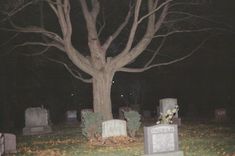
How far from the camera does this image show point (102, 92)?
22.4 metres

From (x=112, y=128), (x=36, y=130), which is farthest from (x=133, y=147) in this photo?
(x=36, y=130)

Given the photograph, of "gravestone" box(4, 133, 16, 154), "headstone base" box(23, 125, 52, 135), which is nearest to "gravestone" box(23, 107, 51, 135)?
"headstone base" box(23, 125, 52, 135)

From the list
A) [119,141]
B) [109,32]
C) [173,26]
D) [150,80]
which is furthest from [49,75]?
[119,141]

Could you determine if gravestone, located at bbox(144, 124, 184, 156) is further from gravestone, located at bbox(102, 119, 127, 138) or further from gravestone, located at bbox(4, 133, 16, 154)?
gravestone, located at bbox(4, 133, 16, 154)

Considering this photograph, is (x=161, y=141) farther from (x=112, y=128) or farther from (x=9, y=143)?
(x=9, y=143)

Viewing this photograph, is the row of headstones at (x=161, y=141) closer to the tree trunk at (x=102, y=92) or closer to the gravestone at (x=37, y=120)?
the tree trunk at (x=102, y=92)

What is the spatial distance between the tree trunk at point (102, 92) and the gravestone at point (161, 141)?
9.24 metres

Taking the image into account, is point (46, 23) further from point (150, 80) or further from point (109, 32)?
point (150, 80)

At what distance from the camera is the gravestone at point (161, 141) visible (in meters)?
13.0

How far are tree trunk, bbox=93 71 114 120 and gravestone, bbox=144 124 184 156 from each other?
30.3ft

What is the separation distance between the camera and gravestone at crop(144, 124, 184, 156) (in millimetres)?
12961

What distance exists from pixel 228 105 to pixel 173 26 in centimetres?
2058

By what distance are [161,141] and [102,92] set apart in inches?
377

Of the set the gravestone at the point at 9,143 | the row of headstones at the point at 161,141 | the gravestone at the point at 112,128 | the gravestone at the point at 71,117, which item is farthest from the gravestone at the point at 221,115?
the row of headstones at the point at 161,141
